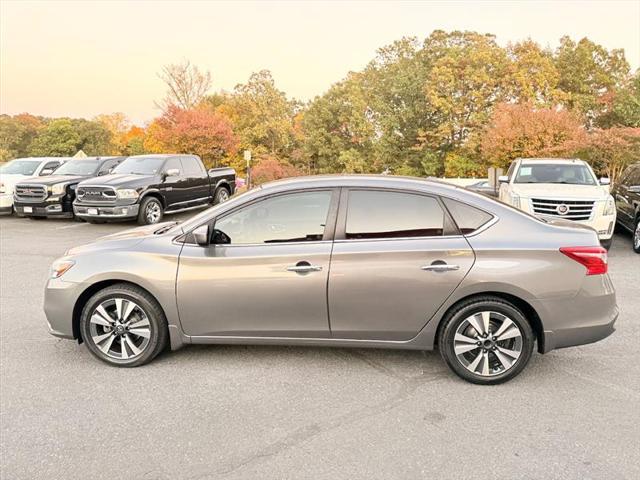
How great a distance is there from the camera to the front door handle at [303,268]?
3.82 m

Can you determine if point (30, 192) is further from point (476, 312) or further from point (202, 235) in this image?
point (476, 312)

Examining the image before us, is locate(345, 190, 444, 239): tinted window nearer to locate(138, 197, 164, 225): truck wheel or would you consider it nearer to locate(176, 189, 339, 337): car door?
locate(176, 189, 339, 337): car door

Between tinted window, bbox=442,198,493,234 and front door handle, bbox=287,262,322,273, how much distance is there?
115 centimetres

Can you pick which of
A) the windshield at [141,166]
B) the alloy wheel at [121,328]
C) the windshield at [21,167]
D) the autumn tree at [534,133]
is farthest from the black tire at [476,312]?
the autumn tree at [534,133]

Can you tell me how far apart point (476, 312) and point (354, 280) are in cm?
97

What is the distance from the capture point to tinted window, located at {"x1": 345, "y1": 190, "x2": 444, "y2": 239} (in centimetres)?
386

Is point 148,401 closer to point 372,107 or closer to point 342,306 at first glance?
point 342,306

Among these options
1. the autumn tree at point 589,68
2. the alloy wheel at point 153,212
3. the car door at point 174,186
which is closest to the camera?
the alloy wheel at point 153,212

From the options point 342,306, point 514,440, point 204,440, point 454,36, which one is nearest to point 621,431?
point 514,440

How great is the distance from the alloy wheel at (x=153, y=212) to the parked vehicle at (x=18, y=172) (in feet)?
17.2

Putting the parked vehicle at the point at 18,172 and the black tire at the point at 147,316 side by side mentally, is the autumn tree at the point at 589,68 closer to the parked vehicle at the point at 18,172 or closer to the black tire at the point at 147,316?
the parked vehicle at the point at 18,172

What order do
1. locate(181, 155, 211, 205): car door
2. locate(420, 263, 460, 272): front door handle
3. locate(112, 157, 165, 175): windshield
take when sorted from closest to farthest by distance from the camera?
locate(420, 263, 460, 272): front door handle
locate(112, 157, 165, 175): windshield
locate(181, 155, 211, 205): car door

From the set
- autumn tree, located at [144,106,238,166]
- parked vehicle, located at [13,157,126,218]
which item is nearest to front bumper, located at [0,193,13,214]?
parked vehicle, located at [13,157,126,218]

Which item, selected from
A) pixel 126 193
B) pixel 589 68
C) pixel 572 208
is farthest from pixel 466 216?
pixel 589 68
